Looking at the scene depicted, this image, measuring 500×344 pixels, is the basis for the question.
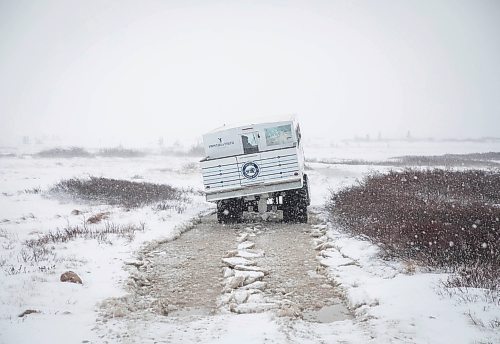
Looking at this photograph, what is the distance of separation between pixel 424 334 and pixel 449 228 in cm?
414

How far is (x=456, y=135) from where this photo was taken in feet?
249

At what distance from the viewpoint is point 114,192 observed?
55.0 ft

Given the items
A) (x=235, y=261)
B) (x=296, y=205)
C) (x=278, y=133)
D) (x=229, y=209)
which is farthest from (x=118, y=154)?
(x=235, y=261)

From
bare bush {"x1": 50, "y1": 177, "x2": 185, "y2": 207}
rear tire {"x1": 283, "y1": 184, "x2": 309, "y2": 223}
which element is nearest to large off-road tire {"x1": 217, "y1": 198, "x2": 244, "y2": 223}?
rear tire {"x1": 283, "y1": 184, "x2": 309, "y2": 223}

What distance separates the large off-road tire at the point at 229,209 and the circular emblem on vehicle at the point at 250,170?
4.24ft

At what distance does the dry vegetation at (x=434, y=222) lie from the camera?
6.48 metres

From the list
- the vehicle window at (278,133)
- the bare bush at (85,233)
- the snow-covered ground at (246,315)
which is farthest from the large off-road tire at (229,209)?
the snow-covered ground at (246,315)

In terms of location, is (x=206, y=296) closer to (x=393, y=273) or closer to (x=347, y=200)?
(x=393, y=273)

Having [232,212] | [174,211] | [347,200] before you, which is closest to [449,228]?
[347,200]

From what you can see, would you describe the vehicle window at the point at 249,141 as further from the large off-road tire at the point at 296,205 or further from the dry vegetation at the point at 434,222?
the dry vegetation at the point at 434,222

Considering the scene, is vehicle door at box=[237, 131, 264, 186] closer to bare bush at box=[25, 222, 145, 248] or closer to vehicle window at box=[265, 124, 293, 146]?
vehicle window at box=[265, 124, 293, 146]

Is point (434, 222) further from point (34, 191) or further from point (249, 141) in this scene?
point (34, 191)

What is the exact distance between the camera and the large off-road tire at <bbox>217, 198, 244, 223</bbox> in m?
12.4

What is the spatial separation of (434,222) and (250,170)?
A: 5461mm
